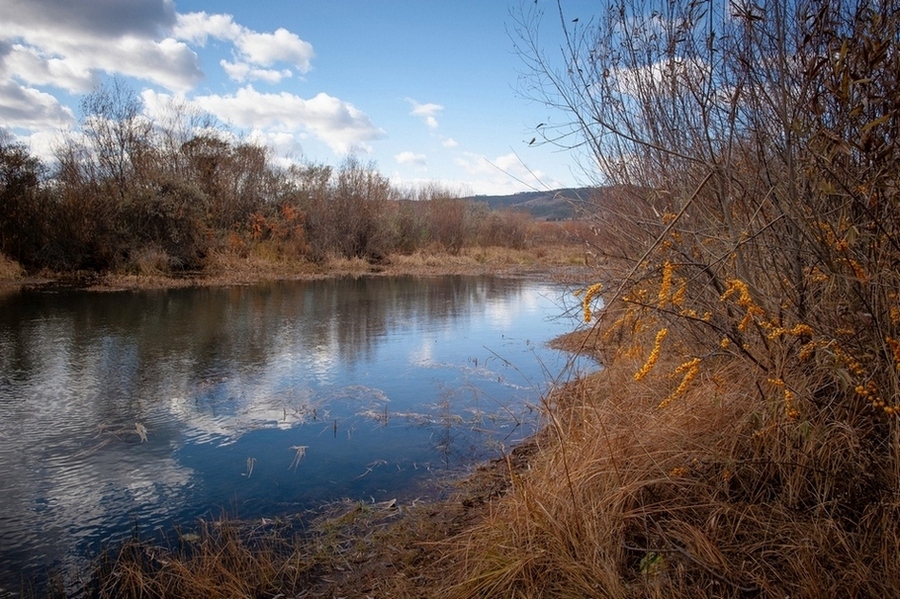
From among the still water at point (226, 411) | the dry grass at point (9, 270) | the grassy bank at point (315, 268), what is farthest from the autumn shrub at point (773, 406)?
the dry grass at point (9, 270)

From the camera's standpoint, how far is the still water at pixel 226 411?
16.8 ft

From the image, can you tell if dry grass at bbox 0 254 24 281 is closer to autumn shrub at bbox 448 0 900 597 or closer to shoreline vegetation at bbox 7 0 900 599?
shoreline vegetation at bbox 7 0 900 599

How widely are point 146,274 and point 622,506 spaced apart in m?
21.9

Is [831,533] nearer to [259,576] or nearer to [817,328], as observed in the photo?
[817,328]

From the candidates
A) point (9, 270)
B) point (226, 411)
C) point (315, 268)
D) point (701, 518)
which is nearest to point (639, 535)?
point (701, 518)

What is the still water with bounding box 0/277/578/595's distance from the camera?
513 centimetres

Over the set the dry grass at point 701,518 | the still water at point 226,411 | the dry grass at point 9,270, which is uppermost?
the dry grass at point 9,270

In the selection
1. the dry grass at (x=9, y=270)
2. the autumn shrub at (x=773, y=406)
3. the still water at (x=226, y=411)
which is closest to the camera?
the autumn shrub at (x=773, y=406)

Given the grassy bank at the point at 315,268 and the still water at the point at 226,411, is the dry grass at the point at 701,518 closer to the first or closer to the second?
the still water at the point at 226,411

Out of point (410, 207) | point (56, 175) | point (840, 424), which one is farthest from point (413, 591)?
point (410, 207)

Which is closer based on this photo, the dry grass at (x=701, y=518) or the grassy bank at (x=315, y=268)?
the dry grass at (x=701, y=518)

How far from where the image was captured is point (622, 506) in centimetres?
331

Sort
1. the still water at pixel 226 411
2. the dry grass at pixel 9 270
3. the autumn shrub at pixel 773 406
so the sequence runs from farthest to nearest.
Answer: the dry grass at pixel 9 270 < the still water at pixel 226 411 < the autumn shrub at pixel 773 406

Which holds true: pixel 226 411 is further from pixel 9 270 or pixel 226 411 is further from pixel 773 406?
pixel 9 270
